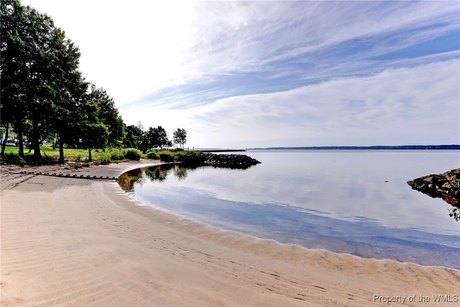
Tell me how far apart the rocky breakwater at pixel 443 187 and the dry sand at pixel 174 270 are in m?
14.9

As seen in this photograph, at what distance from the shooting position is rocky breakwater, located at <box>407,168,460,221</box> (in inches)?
808

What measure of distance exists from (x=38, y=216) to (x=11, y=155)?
2395 centimetres

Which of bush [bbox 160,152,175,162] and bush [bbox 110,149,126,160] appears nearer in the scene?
bush [bbox 110,149,126,160]

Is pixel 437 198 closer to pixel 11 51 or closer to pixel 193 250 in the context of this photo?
pixel 193 250

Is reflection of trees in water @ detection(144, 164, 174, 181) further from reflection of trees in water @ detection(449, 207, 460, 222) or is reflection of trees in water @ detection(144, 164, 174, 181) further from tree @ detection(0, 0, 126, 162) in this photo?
reflection of trees in water @ detection(449, 207, 460, 222)

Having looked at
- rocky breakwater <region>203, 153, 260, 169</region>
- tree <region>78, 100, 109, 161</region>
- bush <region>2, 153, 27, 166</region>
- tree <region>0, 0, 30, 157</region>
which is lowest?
rocky breakwater <region>203, 153, 260, 169</region>

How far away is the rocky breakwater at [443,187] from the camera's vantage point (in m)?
20.5

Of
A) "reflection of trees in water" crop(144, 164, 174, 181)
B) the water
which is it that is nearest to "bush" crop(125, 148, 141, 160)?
"reflection of trees in water" crop(144, 164, 174, 181)

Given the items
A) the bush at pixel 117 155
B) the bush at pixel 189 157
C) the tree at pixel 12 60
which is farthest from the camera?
the bush at pixel 189 157

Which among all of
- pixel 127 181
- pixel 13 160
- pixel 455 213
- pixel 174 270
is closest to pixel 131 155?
pixel 13 160

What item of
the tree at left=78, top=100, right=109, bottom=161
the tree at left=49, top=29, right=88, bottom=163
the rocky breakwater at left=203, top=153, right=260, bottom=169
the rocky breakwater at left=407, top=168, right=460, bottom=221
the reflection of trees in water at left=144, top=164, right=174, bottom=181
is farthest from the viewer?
the rocky breakwater at left=203, top=153, right=260, bottom=169

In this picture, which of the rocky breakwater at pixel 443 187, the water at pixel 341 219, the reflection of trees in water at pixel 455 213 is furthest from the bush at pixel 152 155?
the reflection of trees in water at pixel 455 213

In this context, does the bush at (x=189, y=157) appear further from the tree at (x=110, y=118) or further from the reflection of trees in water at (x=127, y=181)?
the reflection of trees in water at (x=127, y=181)

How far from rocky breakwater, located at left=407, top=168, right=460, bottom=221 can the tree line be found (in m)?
37.8
